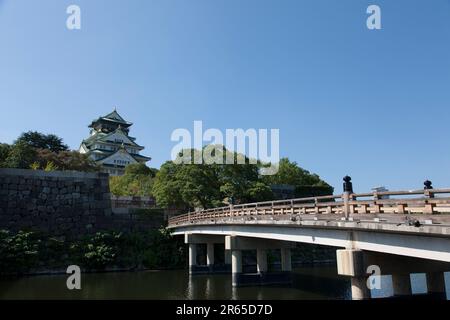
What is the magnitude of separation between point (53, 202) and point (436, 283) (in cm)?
3708

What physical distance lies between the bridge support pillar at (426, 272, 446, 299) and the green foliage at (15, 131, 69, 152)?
2605 inches

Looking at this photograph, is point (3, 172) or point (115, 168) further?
point (115, 168)

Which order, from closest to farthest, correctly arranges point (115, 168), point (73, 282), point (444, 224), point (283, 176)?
point (444, 224) → point (73, 282) → point (283, 176) → point (115, 168)

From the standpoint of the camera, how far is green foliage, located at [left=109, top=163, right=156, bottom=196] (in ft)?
196

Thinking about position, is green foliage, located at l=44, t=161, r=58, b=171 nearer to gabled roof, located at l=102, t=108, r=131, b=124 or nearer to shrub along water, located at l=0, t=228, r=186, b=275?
shrub along water, located at l=0, t=228, r=186, b=275

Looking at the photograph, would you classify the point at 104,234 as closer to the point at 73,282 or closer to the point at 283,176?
the point at 73,282

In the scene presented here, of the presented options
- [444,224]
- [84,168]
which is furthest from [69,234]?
[444,224]

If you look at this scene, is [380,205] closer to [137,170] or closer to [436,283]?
[436,283]

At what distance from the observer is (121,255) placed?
3988 cm

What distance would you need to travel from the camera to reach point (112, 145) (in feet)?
286

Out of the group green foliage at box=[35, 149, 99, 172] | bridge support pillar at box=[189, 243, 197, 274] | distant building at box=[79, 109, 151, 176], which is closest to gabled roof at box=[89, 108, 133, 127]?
distant building at box=[79, 109, 151, 176]

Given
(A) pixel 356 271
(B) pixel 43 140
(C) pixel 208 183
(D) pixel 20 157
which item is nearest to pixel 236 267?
(A) pixel 356 271

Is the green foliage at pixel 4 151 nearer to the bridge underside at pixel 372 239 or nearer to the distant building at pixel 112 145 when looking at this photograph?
the distant building at pixel 112 145

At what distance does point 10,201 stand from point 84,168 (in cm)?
2126
